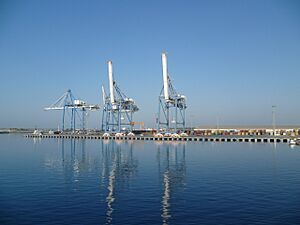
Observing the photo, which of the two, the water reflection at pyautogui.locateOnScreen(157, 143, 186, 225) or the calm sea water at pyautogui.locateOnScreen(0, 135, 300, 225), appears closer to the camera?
the calm sea water at pyautogui.locateOnScreen(0, 135, 300, 225)

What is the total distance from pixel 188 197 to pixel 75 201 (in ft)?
22.8

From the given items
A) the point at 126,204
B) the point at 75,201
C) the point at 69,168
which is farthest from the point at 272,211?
the point at 69,168

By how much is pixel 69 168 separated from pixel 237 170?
57.9ft

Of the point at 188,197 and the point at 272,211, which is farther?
the point at 188,197

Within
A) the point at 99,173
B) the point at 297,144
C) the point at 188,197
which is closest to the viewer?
the point at 188,197

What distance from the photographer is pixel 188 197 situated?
65.0ft

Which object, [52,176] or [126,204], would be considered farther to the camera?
[52,176]

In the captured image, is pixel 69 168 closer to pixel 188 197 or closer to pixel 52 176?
pixel 52 176

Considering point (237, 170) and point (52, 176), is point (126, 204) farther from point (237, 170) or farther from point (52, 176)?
point (237, 170)

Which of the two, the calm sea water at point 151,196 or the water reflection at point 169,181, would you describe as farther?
the water reflection at point 169,181

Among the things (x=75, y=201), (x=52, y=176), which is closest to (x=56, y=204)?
(x=75, y=201)

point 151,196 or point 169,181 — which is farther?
point 169,181

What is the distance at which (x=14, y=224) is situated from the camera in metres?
14.6

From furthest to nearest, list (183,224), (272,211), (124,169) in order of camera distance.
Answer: (124,169) → (272,211) → (183,224)
